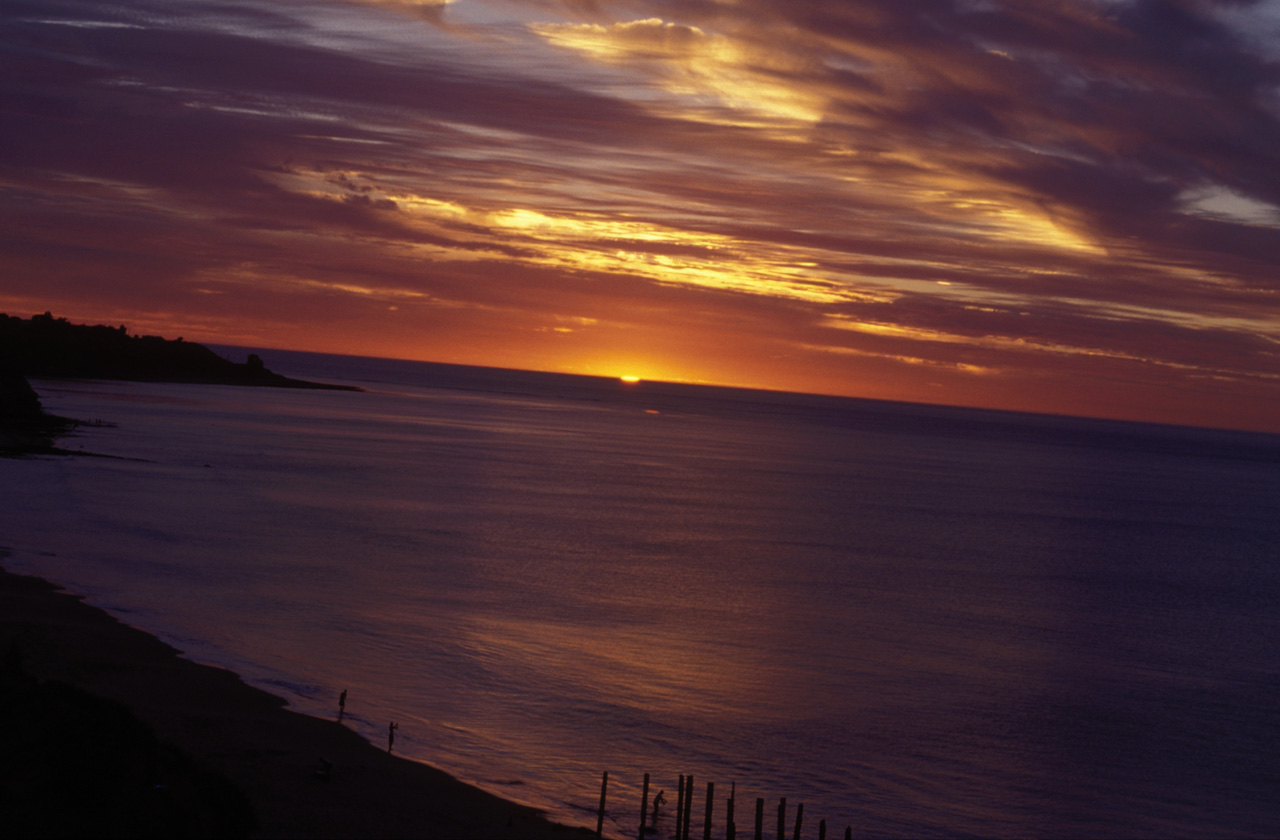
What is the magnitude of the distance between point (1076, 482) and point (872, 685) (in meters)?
109

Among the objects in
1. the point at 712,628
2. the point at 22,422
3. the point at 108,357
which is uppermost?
the point at 108,357

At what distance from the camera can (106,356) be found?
156125mm

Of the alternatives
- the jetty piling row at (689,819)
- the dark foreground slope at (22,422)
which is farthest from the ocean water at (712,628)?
the dark foreground slope at (22,422)

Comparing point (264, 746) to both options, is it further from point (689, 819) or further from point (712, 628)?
point (712, 628)

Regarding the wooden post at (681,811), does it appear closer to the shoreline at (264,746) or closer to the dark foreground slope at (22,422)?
the shoreline at (264,746)

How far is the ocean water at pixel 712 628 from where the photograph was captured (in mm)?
23109

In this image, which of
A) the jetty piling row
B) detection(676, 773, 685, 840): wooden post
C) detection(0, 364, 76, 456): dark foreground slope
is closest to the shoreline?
the jetty piling row

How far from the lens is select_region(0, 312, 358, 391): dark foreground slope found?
145 meters

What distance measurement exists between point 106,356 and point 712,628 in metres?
147

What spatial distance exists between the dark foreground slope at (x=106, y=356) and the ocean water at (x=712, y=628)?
74.3 metres

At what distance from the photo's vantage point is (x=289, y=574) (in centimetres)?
3962

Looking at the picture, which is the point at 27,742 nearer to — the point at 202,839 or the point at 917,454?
the point at 202,839

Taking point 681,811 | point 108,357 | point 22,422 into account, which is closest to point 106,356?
point 108,357

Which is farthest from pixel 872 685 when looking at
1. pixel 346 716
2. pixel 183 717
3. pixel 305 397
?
pixel 305 397
